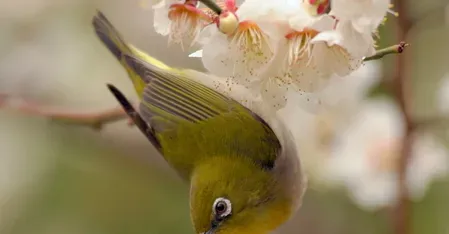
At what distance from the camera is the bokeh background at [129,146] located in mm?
1142

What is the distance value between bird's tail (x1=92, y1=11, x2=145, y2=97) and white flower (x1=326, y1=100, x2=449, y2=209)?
0.38 meters

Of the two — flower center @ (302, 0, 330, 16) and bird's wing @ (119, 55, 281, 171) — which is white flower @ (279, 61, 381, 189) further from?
flower center @ (302, 0, 330, 16)

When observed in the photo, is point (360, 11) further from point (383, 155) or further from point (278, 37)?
point (383, 155)

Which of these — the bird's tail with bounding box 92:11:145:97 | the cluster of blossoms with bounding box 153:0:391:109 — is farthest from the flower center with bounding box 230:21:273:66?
the bird's tail with bounding box 92:11:145:97

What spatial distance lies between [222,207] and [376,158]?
1.31 feet

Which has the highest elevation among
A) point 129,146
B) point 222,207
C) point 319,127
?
point 222,207

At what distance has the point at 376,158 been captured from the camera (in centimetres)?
118

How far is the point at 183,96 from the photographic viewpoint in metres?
0.94

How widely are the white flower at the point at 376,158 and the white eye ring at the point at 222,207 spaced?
12.6 inches

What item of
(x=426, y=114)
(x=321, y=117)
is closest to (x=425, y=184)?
(x=426, y=114)

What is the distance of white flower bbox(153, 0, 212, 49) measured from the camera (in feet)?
2.00

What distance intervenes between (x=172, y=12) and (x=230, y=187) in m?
0.36

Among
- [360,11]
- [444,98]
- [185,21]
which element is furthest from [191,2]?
[444,98]

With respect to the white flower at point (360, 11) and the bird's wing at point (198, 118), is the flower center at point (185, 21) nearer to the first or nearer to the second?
the white flower at point (360, 11)
